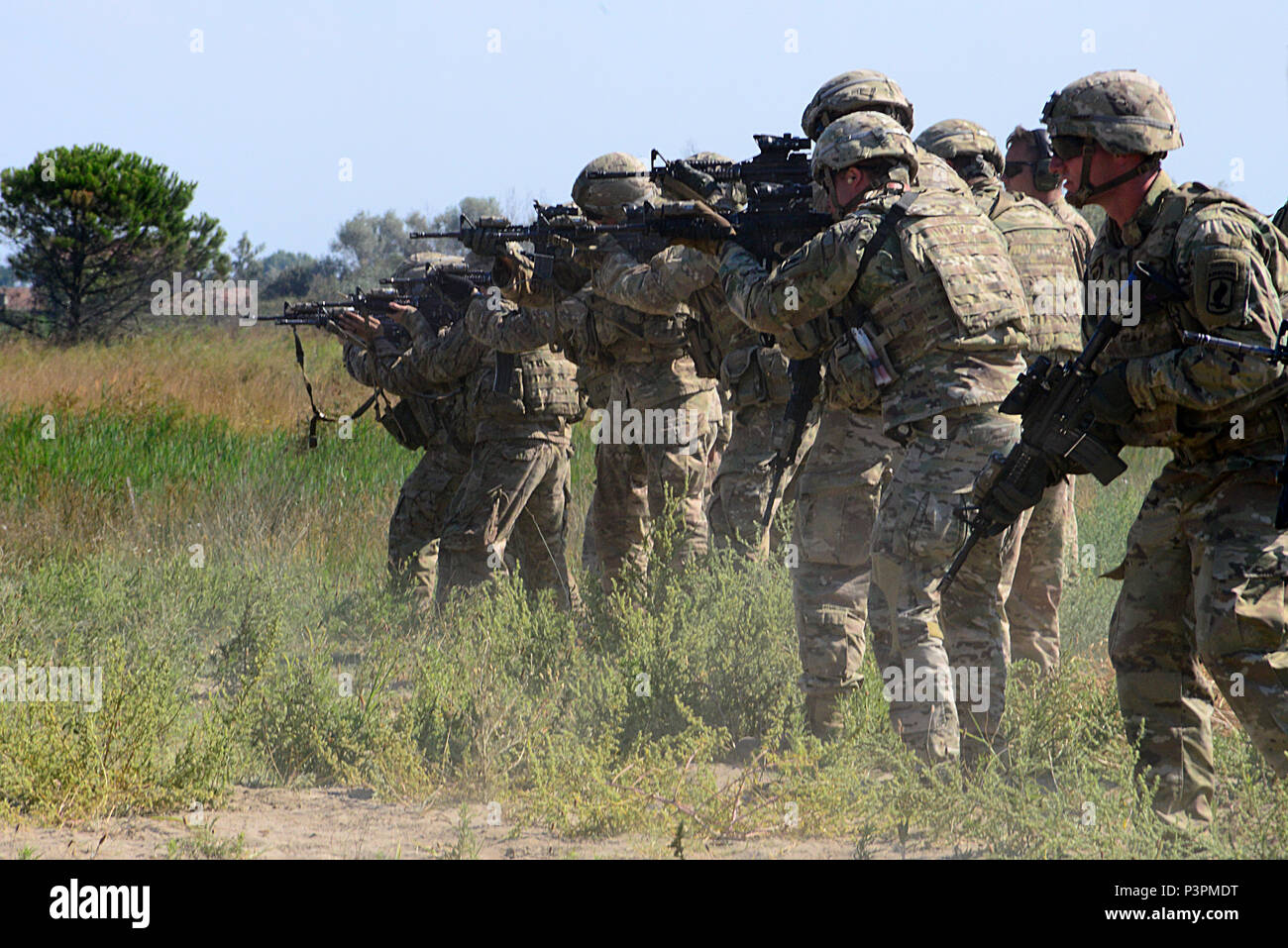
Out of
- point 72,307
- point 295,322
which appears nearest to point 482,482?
point 295,322

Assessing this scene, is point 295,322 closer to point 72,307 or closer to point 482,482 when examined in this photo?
point 482,482

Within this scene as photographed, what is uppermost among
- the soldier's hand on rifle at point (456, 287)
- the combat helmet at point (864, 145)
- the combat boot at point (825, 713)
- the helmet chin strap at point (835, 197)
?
the soldier's hand on rifle at point (456, 287)

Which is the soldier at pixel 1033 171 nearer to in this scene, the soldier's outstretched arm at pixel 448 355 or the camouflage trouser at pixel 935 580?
the camouflage trouser at pixel 935 580

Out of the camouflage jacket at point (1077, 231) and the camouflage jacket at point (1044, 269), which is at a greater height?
the camouflage jacket at point (1077, 231)

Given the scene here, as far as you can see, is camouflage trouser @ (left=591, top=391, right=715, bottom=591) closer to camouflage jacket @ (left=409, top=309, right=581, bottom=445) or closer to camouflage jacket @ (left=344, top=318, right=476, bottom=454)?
camouflage jacket @ (left=409, top=309, right=581, bottom=445)

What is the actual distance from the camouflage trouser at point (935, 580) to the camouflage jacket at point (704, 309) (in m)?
1.76

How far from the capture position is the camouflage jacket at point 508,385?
25.9 feet

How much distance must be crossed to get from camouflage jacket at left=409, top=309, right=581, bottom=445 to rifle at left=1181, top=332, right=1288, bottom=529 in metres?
4.79

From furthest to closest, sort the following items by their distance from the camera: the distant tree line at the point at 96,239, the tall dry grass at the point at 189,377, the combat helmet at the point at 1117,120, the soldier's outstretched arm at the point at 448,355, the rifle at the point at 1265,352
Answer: the distant tree line at the point at 96,239 < the tall dry grass at the point at 189,377 < the soldier's outstretched arm at the point at 448,355 < the combat helmet at the point at 1117,120 < the rifle at the point at 1265,352

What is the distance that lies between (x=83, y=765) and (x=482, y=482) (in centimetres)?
363

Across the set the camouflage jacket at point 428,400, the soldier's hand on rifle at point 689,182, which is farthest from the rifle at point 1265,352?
the camouflage jacket at point 428,400

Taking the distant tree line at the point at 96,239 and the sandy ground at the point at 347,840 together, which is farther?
the distant tree line at the point at 96,239

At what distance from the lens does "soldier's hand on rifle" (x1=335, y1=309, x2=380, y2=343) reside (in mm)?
8914

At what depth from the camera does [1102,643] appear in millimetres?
7133
